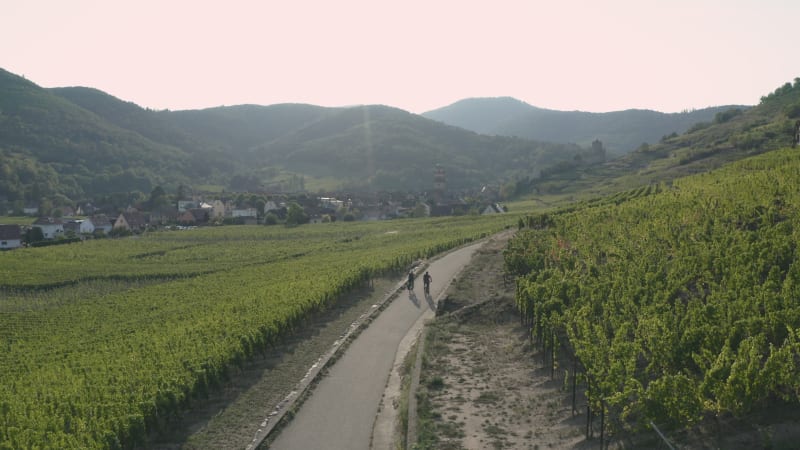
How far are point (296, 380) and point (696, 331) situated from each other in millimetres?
11692

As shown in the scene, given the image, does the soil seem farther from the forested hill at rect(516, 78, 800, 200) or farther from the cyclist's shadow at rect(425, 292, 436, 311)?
the forested hill at rect(516, 78, 800, 200)

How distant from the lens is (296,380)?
59.6ft

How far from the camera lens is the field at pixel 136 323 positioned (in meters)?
15.2

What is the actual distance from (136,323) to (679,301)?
25.1 meters

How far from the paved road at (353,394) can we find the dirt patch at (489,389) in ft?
A: 4.91

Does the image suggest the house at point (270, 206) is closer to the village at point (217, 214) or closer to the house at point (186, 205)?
the village at point (217, 214)

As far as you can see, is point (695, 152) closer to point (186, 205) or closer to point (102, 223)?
point (186, 205)

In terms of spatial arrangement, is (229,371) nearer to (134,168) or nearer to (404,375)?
(404,375)

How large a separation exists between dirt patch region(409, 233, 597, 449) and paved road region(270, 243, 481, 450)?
150cm

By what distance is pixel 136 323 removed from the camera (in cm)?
2891

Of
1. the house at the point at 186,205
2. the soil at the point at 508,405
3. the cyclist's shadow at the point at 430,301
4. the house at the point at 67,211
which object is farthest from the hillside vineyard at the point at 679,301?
the house at the point at 67,211

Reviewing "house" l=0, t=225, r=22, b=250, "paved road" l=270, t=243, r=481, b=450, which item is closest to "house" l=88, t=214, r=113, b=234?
"house" l=0, t=225, r=22, b=250

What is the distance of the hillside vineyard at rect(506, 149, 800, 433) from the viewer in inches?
440

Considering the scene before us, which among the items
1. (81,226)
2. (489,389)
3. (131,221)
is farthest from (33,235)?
(489,389)
